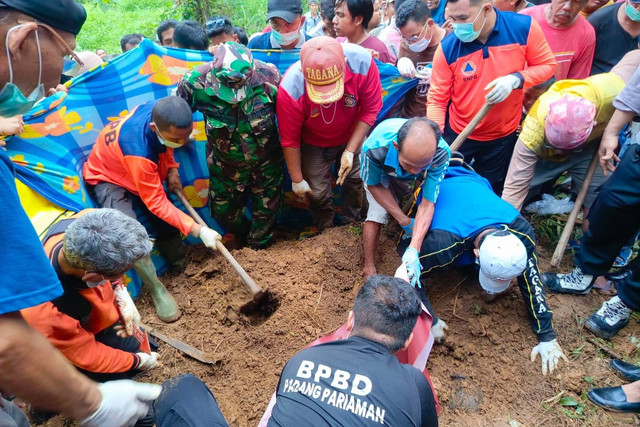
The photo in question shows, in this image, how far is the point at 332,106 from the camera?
3129 mm

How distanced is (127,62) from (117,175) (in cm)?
94

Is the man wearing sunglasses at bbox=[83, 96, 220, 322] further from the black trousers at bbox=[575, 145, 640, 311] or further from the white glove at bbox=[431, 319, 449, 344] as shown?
the black trousers at bbox=[575, 145, 640, 311]

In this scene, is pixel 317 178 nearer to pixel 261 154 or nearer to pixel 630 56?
pixel 261 154

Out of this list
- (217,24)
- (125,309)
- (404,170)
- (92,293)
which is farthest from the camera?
(217,24)

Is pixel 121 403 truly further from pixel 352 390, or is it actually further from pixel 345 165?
pixel 345 165

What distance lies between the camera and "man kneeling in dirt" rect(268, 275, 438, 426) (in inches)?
55.4

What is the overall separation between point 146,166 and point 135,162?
0.26 feet

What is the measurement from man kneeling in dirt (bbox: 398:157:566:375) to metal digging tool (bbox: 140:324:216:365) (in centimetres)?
157

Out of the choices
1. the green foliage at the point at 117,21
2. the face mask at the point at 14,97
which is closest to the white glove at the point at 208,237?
the face mask at the point at 14,97

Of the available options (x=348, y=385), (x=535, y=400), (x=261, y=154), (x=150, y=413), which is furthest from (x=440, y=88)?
(x=150, y=413)

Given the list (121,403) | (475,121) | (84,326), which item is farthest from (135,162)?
(475,121)

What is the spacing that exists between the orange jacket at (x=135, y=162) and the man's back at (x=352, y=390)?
179 cm

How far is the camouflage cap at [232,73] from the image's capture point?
280 centimetres

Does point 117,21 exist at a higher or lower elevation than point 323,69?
lower
